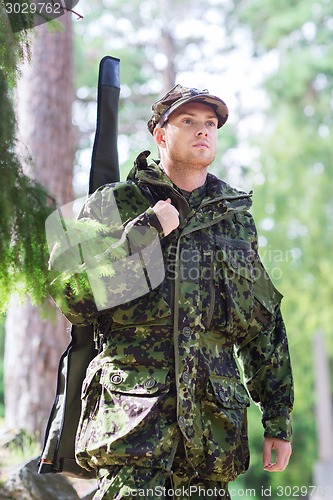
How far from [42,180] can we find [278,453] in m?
5.17

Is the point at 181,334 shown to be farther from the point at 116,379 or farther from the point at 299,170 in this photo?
the point at 299,170

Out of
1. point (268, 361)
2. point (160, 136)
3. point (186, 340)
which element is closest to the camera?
point (186, 340)

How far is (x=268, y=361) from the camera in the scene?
4.04 meters

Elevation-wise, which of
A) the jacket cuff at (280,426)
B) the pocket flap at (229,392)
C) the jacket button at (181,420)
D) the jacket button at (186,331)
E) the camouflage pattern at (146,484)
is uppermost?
the jacket button at (186,331)

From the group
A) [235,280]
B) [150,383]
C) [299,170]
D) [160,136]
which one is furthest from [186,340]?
[299,170]

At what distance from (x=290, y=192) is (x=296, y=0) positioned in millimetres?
5033

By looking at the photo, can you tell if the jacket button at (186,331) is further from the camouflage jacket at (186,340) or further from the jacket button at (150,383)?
the jacket button at (150,383)

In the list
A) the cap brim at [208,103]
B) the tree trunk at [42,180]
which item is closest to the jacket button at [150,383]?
the cap brim at [208,103]

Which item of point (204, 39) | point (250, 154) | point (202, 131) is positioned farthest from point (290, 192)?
point (202, 131)

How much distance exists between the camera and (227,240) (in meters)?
3.99

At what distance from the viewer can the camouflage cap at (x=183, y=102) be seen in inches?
158

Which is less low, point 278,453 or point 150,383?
point 150,383

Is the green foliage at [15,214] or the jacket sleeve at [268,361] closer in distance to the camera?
the green foliage at [15,214]

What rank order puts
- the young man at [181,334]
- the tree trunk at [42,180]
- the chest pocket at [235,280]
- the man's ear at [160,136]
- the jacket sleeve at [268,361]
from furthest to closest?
the tree trunk at [42,180] < the man's ear at [160,136] < the jacket sleeve at [268,361] < the chest pocket at [235,280] < the young man at [181,334]
